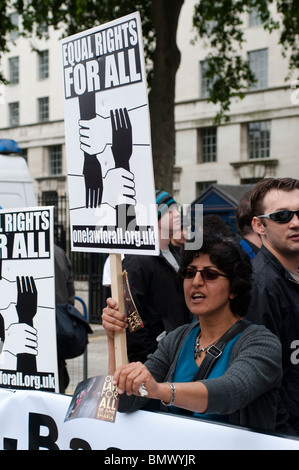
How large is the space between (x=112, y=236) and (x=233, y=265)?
481 millimetres

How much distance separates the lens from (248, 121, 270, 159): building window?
105ft

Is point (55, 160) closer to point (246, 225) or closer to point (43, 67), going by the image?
point (43, 67)

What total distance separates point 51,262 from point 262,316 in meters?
1.22

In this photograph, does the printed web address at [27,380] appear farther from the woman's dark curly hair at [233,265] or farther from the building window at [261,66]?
the building window at [261,66]

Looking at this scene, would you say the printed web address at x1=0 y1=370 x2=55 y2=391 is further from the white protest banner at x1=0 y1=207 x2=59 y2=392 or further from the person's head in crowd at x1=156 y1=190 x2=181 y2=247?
the person's head in crowd at x1=156 y1=190 x2=181 y2=247

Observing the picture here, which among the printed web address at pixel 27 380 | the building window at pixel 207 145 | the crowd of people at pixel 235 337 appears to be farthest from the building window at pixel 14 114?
the crowd of people at pixel 235 337

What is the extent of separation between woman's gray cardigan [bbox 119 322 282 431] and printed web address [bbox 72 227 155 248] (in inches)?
19.7

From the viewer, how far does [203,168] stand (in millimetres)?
34469

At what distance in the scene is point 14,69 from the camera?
142ft

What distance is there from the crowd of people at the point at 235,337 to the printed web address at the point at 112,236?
0.79 ft

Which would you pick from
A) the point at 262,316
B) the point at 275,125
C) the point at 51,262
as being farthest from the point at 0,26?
the point at 275,125

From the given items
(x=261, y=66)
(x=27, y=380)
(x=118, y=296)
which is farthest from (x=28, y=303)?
(x=261, y=66)

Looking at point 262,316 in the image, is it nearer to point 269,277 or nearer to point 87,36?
point 269,277
